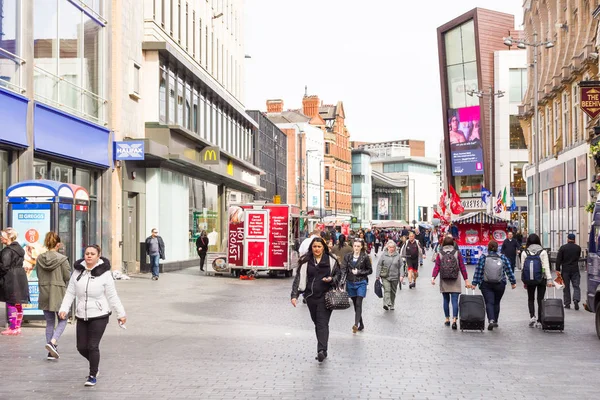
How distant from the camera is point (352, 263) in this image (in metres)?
15.9

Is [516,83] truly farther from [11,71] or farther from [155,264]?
[11,71]

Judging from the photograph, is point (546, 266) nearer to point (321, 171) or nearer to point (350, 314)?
point (350, 314)

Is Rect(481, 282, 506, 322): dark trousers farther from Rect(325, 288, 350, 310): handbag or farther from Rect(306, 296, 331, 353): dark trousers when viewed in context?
A: Rect(306, 296, 331, 353): dark trousers

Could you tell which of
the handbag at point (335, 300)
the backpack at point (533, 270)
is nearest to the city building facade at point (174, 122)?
the backpack at point (533, 270)

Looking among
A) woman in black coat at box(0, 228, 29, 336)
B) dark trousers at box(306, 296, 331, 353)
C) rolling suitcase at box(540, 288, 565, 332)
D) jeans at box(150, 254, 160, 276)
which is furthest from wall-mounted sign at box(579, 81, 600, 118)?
woman in black coat at box(0, 228, 29, 336)

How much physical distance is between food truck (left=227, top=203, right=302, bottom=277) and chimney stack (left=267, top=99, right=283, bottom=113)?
91.5 m

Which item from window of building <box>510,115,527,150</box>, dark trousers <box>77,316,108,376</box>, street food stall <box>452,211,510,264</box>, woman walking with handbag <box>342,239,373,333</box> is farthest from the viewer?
window of building <box>510,115,527,150</box>

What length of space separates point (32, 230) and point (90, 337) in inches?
248

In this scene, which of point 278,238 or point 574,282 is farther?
point 278,238

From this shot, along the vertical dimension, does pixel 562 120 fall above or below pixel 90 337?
above

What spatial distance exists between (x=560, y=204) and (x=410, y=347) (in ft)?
116

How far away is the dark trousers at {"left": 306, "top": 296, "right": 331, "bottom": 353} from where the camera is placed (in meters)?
11.7

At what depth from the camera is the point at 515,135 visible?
275 ft

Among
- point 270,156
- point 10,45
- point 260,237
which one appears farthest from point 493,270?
point 270,156
